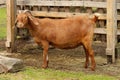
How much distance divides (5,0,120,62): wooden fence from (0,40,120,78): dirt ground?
1.42 feet

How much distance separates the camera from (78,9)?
480 inches

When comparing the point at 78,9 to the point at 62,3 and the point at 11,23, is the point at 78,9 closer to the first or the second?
the point at 62,3

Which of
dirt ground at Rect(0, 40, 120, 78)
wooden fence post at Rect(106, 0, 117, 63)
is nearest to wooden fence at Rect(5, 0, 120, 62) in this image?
wooden fence post at Rect(106, 0, 117, 63)

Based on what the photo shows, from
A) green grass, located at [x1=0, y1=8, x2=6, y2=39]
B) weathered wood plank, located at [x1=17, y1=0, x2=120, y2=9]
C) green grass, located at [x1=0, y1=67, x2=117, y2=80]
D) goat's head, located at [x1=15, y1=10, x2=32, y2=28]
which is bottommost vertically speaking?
green grass, located at [x1=0, y1=67, x2=117, y2=80]

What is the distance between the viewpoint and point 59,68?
10.0m

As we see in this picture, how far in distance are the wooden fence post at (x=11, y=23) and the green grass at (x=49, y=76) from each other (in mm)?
2701

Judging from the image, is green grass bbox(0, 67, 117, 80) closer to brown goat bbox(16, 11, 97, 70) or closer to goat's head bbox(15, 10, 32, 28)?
brown goat bbox(16, 11, 97, 70)

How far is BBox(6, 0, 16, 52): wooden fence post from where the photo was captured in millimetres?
12016

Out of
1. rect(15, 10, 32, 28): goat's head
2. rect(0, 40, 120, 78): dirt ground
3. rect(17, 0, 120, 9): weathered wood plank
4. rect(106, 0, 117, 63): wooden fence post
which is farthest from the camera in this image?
rect(17, 0, 120, 9): weathered wood plank

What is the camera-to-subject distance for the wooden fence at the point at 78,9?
1071 cm

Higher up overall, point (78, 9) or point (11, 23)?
point (78, 9)

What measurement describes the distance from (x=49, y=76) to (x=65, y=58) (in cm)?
236

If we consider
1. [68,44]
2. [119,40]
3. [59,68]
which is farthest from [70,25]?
[119,40]

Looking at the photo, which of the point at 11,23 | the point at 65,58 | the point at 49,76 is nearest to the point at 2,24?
the point at 11,23
